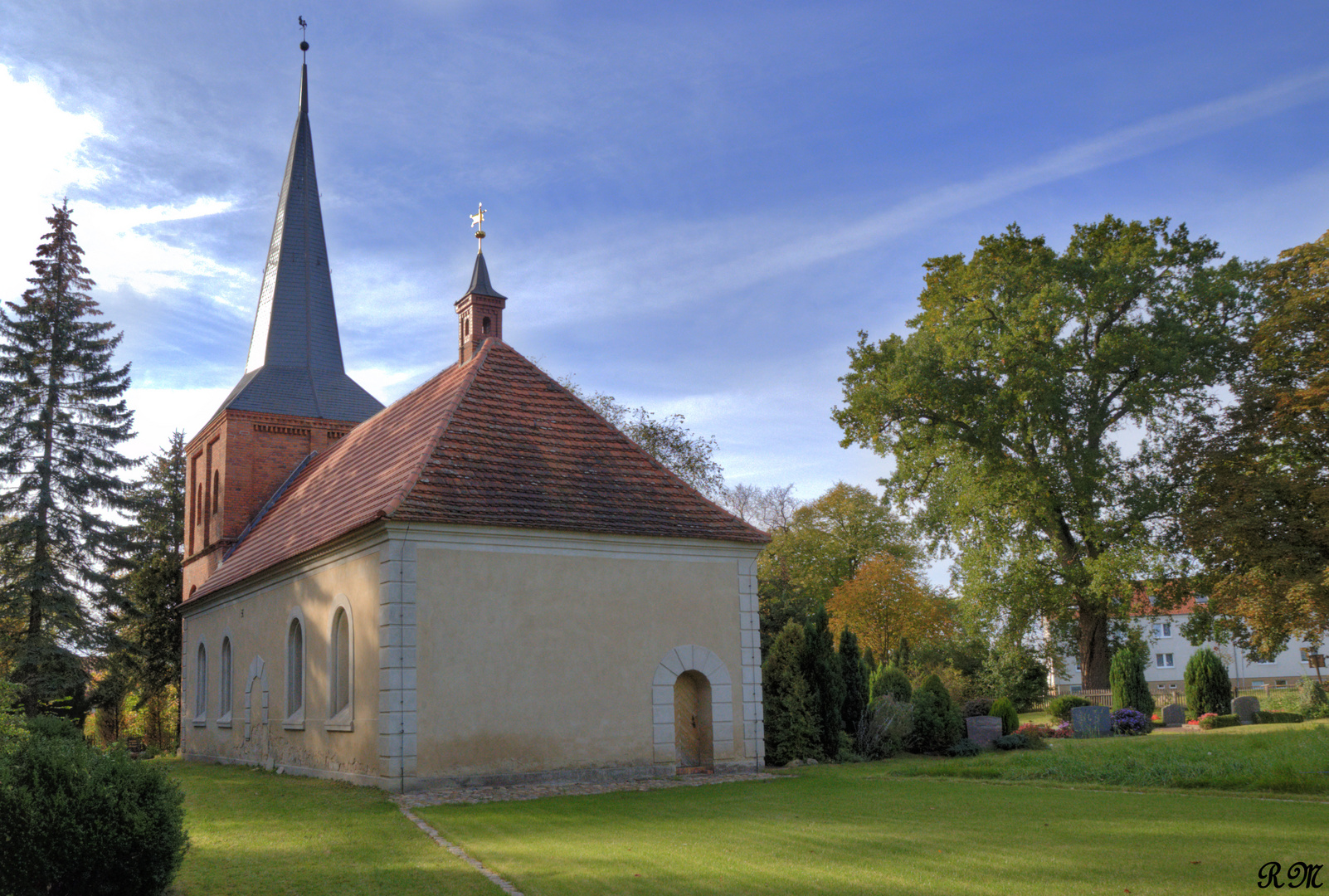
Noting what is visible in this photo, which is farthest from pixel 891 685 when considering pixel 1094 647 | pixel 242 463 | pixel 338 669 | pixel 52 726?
pixel 242 463

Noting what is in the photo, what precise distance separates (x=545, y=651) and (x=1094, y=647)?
21.8 meters

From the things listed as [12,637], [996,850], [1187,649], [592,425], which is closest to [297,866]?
[996,850]

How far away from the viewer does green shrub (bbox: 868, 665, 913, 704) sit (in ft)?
85.4

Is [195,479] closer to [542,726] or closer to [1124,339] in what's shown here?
[542,726]

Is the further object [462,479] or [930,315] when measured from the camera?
[930,315]

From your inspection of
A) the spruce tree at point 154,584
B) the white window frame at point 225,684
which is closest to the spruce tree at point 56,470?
the spruce tree at point 154,584

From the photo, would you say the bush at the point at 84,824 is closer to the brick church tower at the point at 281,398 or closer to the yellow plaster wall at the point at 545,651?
the yellow plaster wall at the point at 545,651

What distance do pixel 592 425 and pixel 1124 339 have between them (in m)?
16.9

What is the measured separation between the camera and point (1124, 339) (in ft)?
94.7

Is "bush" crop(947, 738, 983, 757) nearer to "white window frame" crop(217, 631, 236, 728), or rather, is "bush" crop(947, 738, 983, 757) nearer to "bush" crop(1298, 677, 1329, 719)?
"bush" crop(1298, 677, 1329, 719)

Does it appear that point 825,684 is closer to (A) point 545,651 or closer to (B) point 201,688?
(A) point 545,651

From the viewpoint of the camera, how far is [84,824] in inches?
301

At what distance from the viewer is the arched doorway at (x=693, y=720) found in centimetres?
1836

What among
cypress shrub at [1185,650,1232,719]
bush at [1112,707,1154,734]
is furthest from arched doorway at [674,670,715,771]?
cypress shrub at [1185,650,1232,719]
